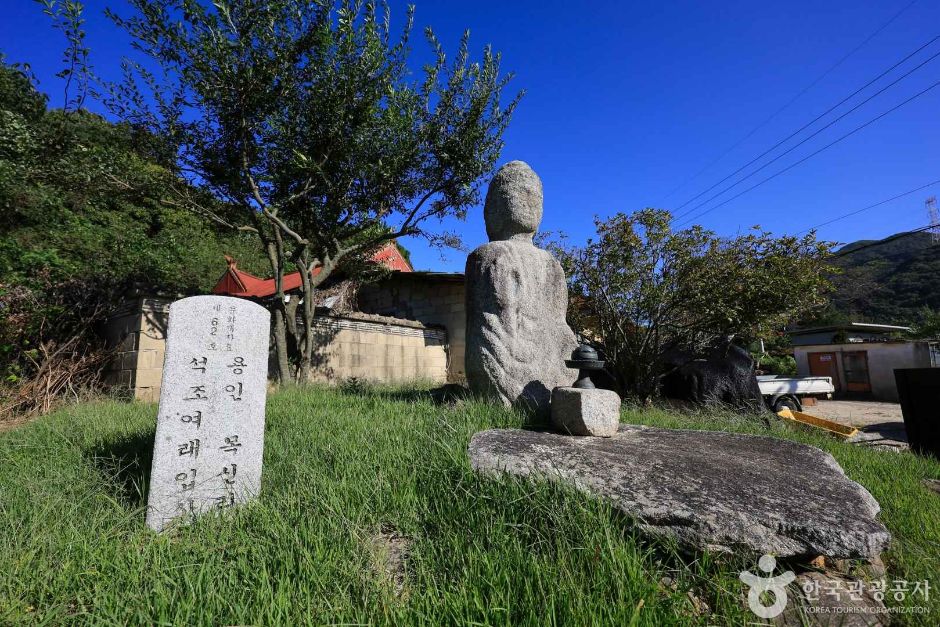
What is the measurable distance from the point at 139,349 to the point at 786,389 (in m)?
14.4

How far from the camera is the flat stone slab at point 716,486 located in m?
1.72

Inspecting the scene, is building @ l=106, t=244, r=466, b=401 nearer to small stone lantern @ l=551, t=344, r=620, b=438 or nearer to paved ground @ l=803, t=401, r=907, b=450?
small stone lantern @ l=551, t=344, r=620, b=438

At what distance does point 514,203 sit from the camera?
14.6ft

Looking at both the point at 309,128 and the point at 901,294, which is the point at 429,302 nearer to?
the point at 309,128

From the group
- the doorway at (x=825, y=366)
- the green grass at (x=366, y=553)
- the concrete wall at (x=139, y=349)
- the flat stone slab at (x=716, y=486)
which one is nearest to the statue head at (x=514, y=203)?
the flat stone slab at (x=716, y=486)

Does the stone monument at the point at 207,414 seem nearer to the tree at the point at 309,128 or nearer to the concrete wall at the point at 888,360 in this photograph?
the tree at the point at 309,128

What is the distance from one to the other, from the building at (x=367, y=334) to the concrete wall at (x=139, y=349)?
0.01 metres

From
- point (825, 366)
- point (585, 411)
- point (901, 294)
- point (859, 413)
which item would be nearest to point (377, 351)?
point (585, 411)

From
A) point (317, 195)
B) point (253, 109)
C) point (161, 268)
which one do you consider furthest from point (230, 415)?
point (161, 268)

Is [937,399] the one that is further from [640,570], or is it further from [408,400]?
[408,400]

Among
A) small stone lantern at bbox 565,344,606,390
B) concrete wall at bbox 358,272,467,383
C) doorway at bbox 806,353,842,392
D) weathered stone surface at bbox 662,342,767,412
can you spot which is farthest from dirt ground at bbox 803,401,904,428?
concrete wall at bbox 358,272,467,383

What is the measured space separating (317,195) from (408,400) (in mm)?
5166

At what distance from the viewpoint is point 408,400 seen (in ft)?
15.3

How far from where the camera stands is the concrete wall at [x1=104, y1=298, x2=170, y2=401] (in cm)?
618
